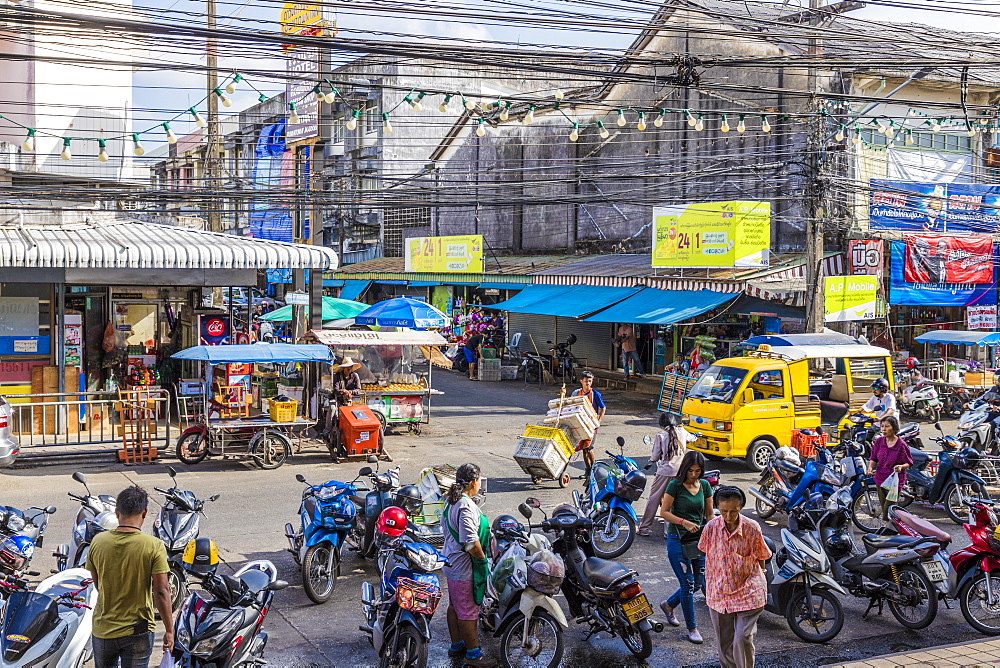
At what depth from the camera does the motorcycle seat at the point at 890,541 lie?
8148mm

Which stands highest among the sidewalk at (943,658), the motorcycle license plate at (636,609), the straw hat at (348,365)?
the straw hat at (348,365)

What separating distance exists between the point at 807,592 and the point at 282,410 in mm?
9894

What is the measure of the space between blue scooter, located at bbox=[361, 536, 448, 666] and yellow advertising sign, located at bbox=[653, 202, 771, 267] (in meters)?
16.6

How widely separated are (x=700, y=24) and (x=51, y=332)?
63.9 ft

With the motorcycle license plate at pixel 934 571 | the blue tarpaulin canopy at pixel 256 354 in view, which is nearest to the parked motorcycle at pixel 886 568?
the motorcycle license plate at pixel 934 571

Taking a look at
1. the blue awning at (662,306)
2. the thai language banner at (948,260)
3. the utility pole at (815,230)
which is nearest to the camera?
the utility pole at (815,230)

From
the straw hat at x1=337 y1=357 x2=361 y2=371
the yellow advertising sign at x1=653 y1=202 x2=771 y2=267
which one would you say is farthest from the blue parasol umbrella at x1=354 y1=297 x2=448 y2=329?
the yellow advertising sign at x1=653 y1=202 x2=771 y2=267

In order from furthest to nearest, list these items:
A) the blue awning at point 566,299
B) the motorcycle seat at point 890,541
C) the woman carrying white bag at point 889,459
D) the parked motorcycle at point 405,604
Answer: the blue awning at point 566,299 < the woman carrying white bag at point 889,459 < the motorcycle seat at point 890,541 < the parked motorcycle at point 405,604

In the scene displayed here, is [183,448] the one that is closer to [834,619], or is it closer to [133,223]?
[133,223]

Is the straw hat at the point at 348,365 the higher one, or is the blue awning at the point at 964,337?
the blue awning at the point at 964,337

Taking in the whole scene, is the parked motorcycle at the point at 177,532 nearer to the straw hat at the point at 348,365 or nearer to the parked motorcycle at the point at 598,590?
the parked motorcycle at the point at 598,590

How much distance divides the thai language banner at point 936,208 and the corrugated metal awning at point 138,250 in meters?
13.7

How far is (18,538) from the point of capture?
786 centimetres

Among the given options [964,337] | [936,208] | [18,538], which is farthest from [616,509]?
[936,208]
